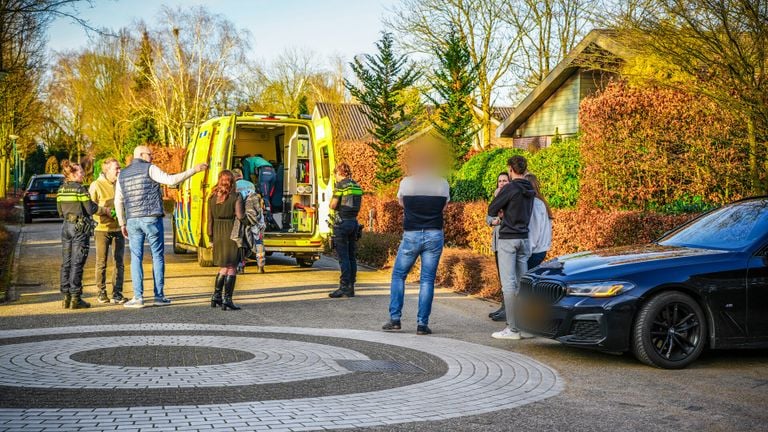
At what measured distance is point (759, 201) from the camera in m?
8.84

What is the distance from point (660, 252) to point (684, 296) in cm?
76

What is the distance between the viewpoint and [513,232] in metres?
9.62

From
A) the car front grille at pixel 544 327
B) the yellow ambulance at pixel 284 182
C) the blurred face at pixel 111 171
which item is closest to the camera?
the car front grille at pixel 544 327

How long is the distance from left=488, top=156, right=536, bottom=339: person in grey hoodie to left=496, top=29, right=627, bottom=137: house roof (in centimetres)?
857

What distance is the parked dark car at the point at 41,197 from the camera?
34.6 m

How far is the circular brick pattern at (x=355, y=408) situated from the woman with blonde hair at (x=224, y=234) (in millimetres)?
3777

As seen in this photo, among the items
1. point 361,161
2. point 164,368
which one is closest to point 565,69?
point 361,161

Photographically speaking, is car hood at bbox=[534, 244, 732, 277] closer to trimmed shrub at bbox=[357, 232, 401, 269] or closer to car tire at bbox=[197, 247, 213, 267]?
trimmed shrub at bbox=[357, 232, 401, 269]

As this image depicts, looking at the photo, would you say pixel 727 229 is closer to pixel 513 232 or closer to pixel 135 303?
pixel 513 232

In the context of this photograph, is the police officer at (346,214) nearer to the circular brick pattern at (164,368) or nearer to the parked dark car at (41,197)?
the circular brick pattern at (164,368)

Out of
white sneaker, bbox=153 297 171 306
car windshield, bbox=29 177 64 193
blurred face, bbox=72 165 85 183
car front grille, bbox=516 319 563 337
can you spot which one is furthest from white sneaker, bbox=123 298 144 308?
car windshield, bbox=29 177 64 193

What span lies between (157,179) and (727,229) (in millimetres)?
6890

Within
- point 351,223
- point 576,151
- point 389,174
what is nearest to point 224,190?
point 351,223

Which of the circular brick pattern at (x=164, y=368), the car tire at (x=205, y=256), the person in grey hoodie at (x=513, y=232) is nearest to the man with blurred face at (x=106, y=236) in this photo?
the circular brick pattern at (x=164, y=368)
